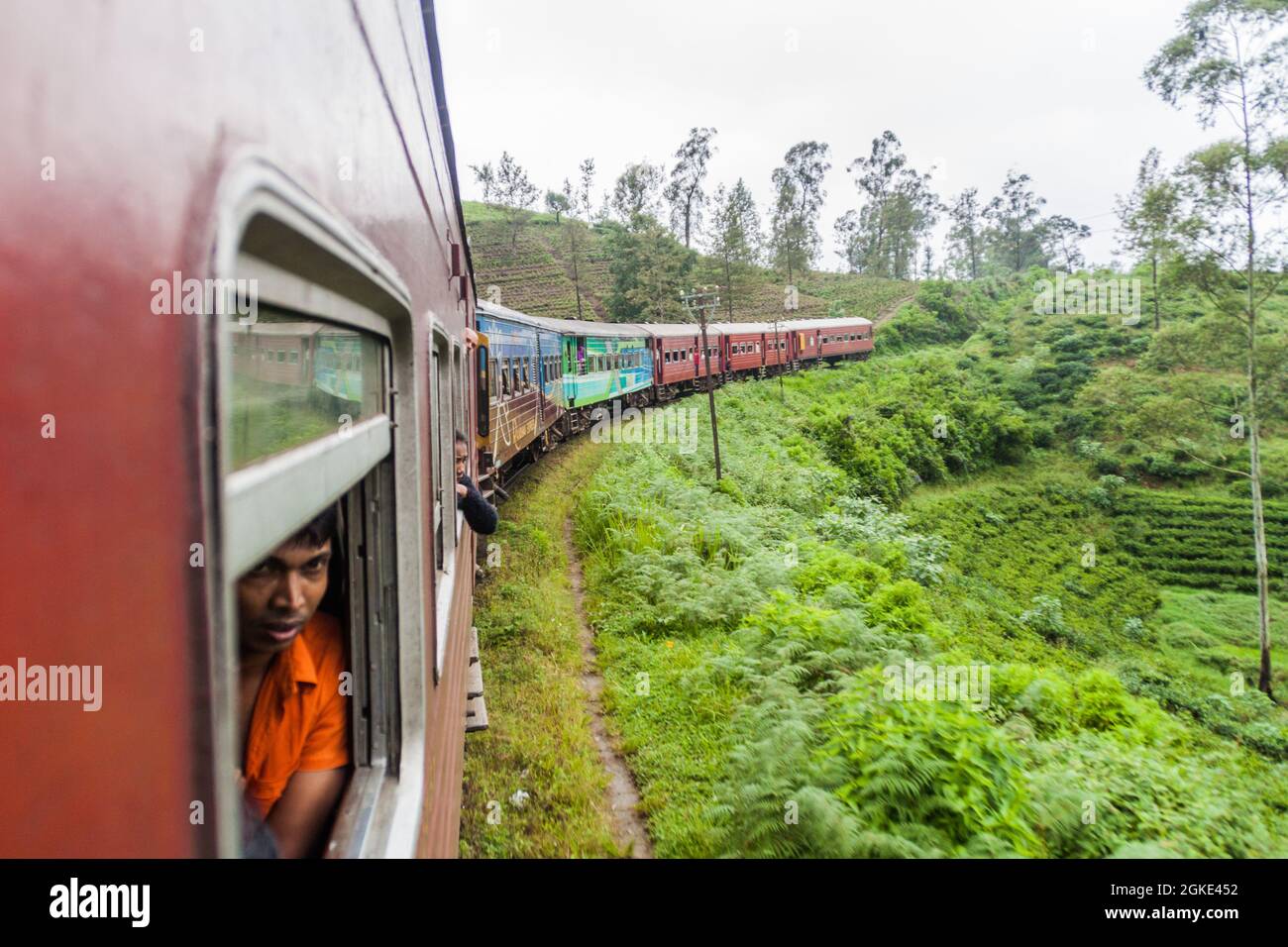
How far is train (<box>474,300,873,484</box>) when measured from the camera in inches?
393

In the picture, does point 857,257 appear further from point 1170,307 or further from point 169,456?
point 169,456

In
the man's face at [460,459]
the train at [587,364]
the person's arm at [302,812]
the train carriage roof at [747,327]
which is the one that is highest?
the train carriage roof at [747,327]

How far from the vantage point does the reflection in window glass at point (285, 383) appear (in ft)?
2.84

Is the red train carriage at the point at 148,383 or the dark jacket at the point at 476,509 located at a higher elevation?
the red train carriage at the point at 148,383

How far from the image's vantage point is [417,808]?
74.5 inches

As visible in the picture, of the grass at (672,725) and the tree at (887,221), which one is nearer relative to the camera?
the grass at (672,725)

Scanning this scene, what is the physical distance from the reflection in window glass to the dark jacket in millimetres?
3315

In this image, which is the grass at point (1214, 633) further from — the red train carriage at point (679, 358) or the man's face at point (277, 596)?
the man's face at point (277, 596)

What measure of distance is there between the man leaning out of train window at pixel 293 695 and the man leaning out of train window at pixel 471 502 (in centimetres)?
290

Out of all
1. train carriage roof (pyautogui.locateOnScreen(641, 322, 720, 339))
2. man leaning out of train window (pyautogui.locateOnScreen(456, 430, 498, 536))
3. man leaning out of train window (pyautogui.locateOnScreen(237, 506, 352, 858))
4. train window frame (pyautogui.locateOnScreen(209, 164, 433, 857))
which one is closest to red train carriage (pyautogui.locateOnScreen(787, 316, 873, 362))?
train carriage roof (pyautogui.locateOnScreen(641, 322, 720, 339))

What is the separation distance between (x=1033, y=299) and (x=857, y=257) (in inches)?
999

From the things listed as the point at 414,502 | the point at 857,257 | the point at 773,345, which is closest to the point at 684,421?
the point at 773,345

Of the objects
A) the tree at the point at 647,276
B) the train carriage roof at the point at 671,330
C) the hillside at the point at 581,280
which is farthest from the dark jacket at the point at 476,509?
the hillside at the point at 581,280

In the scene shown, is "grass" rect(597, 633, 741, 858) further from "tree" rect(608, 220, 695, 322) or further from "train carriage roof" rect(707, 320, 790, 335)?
"tree" rect(608, 220, 695, 322)
